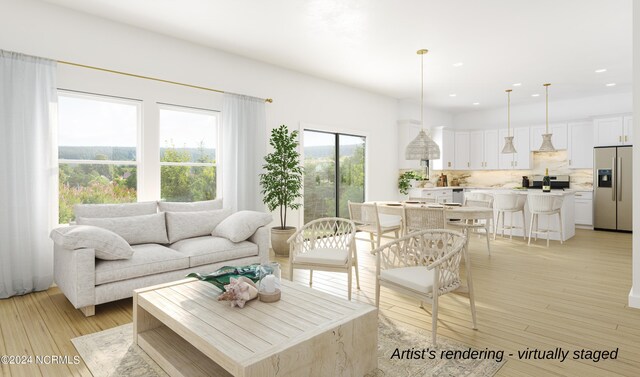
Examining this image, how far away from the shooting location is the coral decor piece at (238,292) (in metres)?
2.14

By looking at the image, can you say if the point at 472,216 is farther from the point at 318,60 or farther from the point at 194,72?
the point at 194,72

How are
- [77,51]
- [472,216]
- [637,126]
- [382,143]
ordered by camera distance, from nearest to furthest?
[637,126] → [77,51] → [472,216] → [382,143]

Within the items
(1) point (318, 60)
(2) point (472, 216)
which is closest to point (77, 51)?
(1) point (318, 60)

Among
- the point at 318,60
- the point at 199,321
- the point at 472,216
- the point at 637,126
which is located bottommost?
the point at 199,321

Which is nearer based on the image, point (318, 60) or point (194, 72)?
point (194, 72)

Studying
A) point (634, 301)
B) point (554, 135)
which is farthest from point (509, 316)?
point (554, 135)

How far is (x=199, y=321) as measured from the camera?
1.97 meters

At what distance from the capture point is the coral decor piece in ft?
7.01

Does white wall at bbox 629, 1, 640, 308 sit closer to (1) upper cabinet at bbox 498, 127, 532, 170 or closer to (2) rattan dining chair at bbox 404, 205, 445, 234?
(2) rattan dining chair at bbox 404, 205, 445, 234

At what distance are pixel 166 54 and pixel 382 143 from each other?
4730mm

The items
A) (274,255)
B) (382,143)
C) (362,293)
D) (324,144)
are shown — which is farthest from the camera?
(382,143)

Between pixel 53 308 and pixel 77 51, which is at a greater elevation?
pixel 77 51

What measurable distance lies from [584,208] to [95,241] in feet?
29.3

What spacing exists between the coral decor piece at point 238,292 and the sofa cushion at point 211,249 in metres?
1.48
